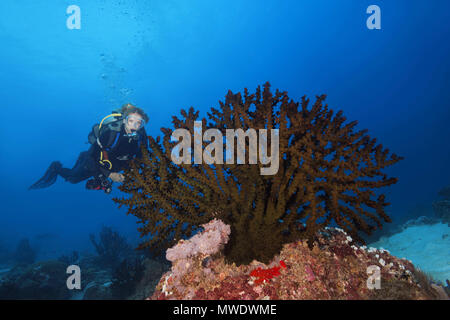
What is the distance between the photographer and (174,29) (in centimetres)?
6188

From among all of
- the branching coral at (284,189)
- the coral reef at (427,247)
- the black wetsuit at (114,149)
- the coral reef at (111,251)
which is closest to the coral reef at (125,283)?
the black wetsuit at (114,149)

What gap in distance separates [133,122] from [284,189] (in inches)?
226

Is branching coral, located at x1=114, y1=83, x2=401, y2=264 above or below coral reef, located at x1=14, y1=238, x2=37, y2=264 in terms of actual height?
above

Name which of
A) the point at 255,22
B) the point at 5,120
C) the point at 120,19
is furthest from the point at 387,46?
the point at 5,120

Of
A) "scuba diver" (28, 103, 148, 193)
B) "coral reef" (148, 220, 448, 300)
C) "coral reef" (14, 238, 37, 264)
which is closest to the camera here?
"coral reef" (148, 220, 448, 300)

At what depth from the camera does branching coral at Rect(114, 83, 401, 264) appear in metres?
2.42

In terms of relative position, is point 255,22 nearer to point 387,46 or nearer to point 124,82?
point 387,46

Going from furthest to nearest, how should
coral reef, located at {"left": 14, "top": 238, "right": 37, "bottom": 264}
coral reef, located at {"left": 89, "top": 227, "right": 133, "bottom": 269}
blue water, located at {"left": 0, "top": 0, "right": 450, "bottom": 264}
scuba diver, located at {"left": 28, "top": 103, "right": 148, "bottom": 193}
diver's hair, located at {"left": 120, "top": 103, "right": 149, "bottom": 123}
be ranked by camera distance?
blue water, located at {"left": 0, "top": 0, "right": 450, "bottom": 264} < coral reef, located at {"left": 14, "top": 238, "right": 37, "bottom": 264} < coral reef, located at {"left": 89, "top": 227, "right": 133, "bottom": 269} < diver's hair, located at {"left": 120, "top": 103, "right": 149, "bottom": 123} < scuba diver, located at {"left": 28, "top": 103, "right": 148, "bottom": 193}

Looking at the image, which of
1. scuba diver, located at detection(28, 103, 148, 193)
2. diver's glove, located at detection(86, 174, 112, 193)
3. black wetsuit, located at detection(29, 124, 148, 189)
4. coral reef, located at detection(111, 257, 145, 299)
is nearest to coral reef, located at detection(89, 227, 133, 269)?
coral reef, located at detection(111, 257, 145, 299)

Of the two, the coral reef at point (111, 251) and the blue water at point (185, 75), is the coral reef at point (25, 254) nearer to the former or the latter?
the coral reef at point (111, 251)

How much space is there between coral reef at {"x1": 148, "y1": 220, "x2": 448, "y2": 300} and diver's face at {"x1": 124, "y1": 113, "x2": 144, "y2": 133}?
17.1 feet

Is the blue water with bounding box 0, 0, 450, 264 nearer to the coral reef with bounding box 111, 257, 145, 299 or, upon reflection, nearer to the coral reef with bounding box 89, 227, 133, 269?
the coral reef with bounding box 89, 227, 133, 269

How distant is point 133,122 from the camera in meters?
6.71
